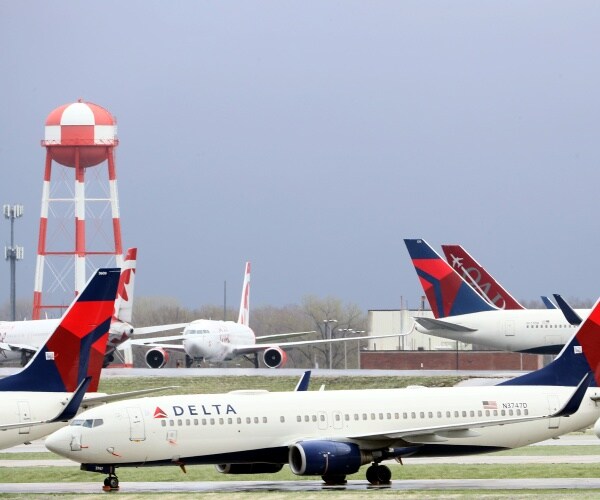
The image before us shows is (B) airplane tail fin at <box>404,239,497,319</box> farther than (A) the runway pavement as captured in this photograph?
Result: Yes

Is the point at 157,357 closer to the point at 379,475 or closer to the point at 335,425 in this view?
the point at 335,425

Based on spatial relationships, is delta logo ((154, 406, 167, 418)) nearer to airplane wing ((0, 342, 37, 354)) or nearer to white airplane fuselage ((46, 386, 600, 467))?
white airplane fuselage ((46, 386, 600, 467))

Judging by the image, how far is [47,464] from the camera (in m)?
45.5

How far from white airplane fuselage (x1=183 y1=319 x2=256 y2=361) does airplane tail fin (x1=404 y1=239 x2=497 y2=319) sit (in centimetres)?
3146

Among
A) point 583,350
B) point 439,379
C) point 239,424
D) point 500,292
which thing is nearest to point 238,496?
point 239,424

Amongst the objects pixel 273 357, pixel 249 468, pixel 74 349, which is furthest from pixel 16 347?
Result: pixel 74 349

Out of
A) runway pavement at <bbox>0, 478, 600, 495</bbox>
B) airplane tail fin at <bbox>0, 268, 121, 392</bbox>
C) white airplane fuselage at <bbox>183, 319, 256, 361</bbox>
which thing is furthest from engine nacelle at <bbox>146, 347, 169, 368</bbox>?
airplane tail fin at <bbox>0, 268, 121, 392</bbox>

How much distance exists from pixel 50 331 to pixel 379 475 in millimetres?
66887

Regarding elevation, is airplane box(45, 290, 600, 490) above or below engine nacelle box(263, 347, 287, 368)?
above

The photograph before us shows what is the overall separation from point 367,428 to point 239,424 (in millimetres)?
3409

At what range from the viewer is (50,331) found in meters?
103

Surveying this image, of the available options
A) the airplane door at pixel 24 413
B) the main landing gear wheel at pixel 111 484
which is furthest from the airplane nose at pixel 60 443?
the main landing gear wheel at pixel 111 484

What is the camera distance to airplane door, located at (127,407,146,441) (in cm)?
3781

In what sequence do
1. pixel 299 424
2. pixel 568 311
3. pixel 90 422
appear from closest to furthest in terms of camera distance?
pixel 90 422 → pixel 299 424 → pixel 568 311
